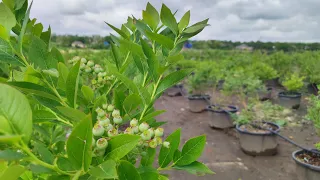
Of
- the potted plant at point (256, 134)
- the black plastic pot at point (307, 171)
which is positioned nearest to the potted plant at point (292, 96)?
the potted plant at point (256, 134)

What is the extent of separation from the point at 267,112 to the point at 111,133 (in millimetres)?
4757

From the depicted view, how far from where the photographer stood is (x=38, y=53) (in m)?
0.60

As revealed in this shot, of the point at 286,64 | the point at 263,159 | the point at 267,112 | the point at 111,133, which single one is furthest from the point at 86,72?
the point at 286,64

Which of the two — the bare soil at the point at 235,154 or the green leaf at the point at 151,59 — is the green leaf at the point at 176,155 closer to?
the green leaf at the point at 151,59

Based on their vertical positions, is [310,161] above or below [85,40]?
below

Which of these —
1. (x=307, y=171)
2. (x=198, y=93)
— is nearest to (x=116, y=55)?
(x=307, y=171)

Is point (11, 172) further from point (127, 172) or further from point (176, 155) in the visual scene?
point (176, 155)

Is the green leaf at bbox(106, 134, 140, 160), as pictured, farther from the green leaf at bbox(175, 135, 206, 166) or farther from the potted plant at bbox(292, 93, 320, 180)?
the potted plant at bbox(292, 93, 320, 180)

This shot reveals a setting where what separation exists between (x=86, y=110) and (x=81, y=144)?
0.82 ft

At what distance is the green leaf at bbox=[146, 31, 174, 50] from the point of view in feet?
2.07

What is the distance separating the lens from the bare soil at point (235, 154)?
A: 12.9 ft

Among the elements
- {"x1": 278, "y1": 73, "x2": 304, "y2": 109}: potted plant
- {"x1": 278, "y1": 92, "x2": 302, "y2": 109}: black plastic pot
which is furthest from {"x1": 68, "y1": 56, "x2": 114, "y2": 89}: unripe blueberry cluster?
{"x1": 278, "y1": 92, "x2": 302, "y2": 109}: black plastic pot

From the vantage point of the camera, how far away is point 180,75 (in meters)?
0.68

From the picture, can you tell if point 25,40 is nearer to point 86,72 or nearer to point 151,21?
point 86,72
